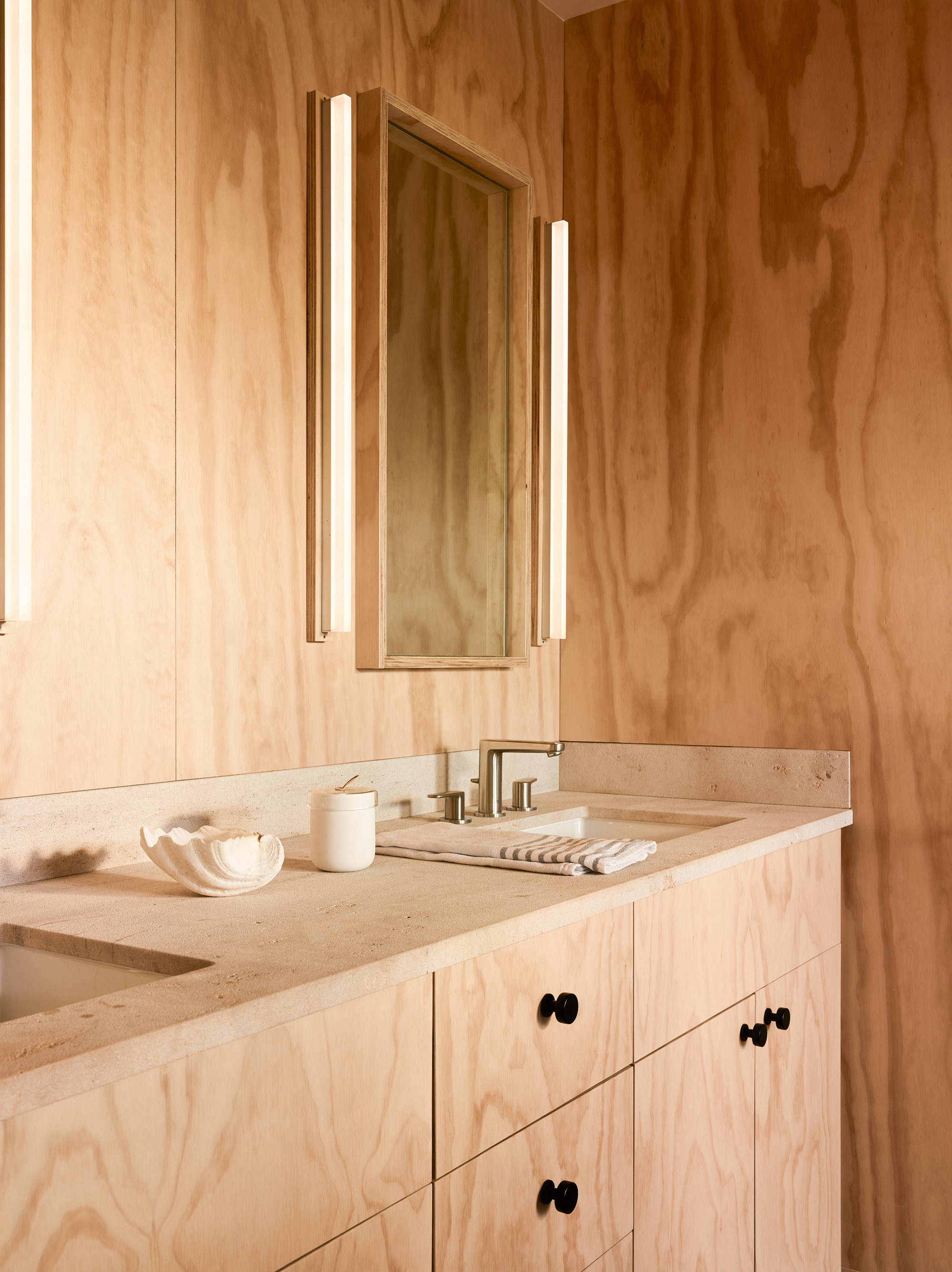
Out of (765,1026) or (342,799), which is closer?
(342,799)

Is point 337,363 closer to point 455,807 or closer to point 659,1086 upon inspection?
point 455,807

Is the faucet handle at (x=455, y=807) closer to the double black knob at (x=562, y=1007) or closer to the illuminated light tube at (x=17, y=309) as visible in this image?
the double black knob at (x=562, y=1007)

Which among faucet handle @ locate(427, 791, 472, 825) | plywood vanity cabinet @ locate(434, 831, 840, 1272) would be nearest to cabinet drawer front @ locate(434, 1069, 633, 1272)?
plywood vanity cabinet @ locate(434, 831, 840, 1272)

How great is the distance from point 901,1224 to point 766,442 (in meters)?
1.38

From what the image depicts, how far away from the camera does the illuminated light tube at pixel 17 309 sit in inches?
44.3

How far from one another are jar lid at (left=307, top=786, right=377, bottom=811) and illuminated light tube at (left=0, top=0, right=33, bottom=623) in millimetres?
400

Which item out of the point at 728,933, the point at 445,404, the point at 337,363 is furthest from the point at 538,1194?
the point at 445,404

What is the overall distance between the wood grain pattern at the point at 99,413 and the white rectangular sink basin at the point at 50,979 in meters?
0.24

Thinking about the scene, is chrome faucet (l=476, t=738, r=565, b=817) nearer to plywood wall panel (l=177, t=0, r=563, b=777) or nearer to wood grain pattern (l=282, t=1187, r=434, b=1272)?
plywood wall panel (l=177, t=0, r=563, b=777)

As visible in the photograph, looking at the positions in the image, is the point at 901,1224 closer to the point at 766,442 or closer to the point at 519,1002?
the point at 519,1002

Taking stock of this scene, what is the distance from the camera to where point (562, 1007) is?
1176mm

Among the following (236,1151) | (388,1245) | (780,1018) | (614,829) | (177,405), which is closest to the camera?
(236,1151)

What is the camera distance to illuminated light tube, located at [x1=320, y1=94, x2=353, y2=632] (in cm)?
162

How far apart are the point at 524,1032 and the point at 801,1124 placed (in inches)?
34.8
